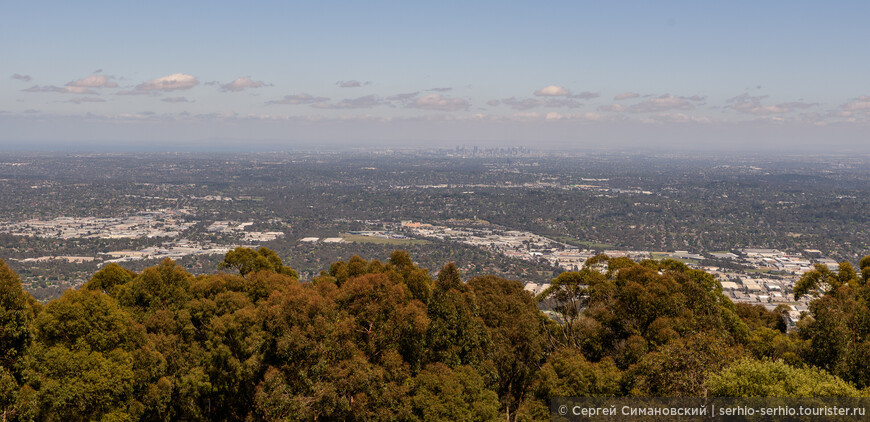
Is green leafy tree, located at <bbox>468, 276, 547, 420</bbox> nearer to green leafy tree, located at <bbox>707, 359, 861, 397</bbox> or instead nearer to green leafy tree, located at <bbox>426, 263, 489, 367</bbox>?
green leafy tree, located at <bbox>426, 263, 489, 367</bbox>

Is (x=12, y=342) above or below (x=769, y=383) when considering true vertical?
above

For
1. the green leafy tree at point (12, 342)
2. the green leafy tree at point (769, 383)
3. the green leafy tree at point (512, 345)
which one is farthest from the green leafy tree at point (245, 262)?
the green leafy tree at point (769, 383)

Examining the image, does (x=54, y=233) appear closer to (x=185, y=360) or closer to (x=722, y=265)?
(x=185, y=360)

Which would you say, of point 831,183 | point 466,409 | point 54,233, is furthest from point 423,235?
point 831,183

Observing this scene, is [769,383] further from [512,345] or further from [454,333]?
[512,345]

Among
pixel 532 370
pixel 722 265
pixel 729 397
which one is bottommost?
pixel 722 265

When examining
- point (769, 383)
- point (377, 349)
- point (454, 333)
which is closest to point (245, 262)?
point (377, 349)

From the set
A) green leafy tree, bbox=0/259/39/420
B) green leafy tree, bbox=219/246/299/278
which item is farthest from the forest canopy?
green leafy tree, bbox=219/246/299/278

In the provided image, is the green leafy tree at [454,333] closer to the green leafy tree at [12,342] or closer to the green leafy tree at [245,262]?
the green leafy tree at [12,342]
